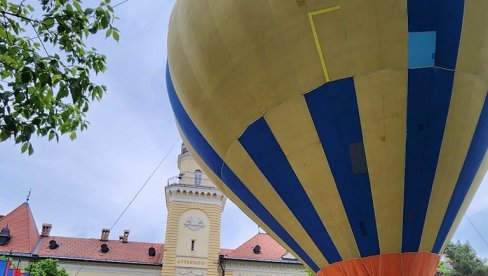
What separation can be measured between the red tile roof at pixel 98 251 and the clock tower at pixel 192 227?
1.61 metres

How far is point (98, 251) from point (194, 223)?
715 centimetres

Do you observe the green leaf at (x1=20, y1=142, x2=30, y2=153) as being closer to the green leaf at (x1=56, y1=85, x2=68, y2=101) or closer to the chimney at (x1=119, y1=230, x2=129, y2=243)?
the green leaf at (x1=56, y1=85, x2=68, y2=101)

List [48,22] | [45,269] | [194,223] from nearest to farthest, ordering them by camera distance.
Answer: [48,22], [45,269], [194,223]

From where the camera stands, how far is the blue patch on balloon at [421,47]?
5102mm

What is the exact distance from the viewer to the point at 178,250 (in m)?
28.5

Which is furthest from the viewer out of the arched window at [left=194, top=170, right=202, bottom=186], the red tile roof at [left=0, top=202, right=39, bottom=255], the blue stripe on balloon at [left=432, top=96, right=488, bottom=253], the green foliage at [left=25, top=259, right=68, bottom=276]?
the arched window at [left=194, top=170, right=202, bottom=186]

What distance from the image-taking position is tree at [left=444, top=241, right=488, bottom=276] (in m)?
20.4

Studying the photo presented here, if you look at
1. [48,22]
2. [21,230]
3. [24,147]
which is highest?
[21,230]

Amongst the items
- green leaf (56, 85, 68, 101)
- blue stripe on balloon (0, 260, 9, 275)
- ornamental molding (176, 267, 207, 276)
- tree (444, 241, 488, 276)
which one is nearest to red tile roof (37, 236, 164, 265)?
ornamental molding (176, 267, 207, 276)

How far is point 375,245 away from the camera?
18.2 ft

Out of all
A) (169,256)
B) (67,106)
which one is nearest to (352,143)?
(67,106)

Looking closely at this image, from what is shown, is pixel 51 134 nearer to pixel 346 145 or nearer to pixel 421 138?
pixel 346 145

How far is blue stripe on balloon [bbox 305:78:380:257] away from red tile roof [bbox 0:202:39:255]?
2818 cm

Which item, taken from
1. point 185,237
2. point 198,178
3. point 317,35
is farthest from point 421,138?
point 198,178
